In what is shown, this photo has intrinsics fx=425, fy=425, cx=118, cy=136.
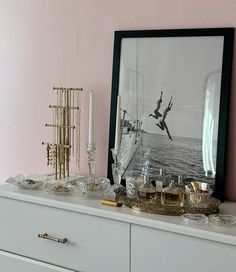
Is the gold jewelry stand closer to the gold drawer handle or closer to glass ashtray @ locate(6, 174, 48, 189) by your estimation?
glass ashtray @ locate(6, 174, 48, 189)

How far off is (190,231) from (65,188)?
0.53m

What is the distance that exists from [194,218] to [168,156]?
0.39 m

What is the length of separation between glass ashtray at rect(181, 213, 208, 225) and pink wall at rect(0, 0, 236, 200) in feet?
1.02

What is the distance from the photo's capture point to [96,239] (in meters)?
1.36

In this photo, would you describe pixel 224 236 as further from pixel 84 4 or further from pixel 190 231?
pixel 84 4

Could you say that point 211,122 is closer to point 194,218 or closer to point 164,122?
point 164,122

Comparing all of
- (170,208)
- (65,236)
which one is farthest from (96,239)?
(170,208)

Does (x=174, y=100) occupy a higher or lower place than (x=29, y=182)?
higher

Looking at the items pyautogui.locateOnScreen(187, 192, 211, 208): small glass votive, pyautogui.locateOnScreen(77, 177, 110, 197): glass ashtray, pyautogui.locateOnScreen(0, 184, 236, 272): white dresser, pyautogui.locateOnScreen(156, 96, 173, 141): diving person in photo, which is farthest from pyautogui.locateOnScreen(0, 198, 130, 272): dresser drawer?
pyautogui.locateOnScreen(156, 96, 173, 141): diving person in photo

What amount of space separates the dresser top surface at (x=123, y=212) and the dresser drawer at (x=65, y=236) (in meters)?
0.02

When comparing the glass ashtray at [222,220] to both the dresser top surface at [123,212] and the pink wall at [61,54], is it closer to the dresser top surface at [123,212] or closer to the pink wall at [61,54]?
the dresser top surface at [123,212]

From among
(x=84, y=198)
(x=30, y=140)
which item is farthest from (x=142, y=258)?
(x=30, y=140)

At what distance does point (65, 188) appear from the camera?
1.54 m

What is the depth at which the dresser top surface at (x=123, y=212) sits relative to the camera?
1.17 metres
